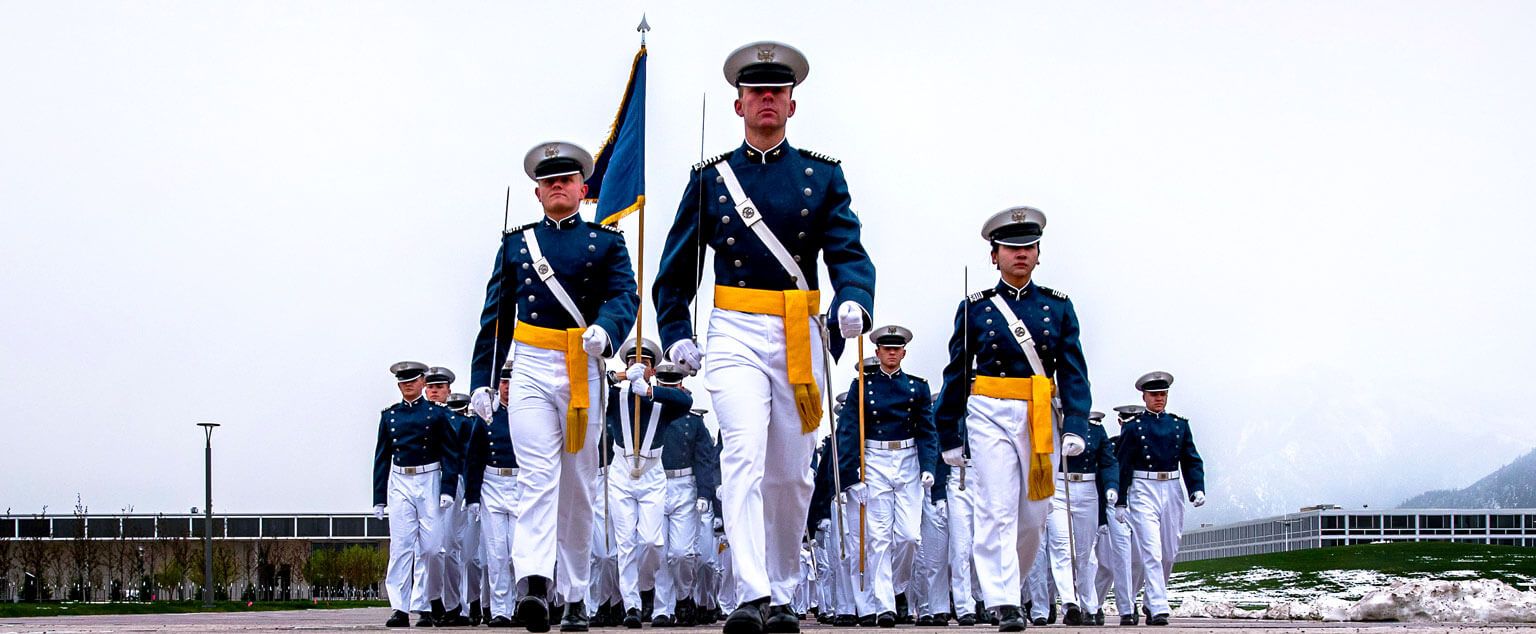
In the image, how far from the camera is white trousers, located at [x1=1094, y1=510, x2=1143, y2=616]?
52.6 feet

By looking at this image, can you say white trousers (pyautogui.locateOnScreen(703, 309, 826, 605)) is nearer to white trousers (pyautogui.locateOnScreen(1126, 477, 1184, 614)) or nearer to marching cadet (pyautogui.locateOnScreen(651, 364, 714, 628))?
marching cadet (pyautogui.locateOnScreen(651, 364, 714, 628))

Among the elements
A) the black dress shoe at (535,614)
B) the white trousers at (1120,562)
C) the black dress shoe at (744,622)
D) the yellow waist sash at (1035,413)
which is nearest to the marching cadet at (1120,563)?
the white trousers at (1120,562)

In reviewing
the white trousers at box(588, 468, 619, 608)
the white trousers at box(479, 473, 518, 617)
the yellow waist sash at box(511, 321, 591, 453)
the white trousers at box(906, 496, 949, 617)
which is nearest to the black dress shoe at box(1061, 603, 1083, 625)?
the white trousers at box(906, 496, 949, 617)

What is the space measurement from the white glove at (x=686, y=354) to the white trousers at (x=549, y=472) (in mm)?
1279

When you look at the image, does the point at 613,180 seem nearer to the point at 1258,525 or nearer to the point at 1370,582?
the point at 1370,582

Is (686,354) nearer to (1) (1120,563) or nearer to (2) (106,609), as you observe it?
(1) (1120,563)

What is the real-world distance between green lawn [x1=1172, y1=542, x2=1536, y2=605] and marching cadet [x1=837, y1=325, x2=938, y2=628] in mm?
6267

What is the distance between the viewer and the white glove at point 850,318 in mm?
7613

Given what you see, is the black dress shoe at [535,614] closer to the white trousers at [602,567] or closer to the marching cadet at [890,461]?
the marching cadet at [890,461]

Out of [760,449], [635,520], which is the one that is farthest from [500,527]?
[760,449]

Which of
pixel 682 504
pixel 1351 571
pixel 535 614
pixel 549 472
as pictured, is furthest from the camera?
pixel 1351 571

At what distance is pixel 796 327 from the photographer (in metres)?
7.68

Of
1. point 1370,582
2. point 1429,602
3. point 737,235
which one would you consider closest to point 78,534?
point 1370,582

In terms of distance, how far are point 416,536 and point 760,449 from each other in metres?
7.74
